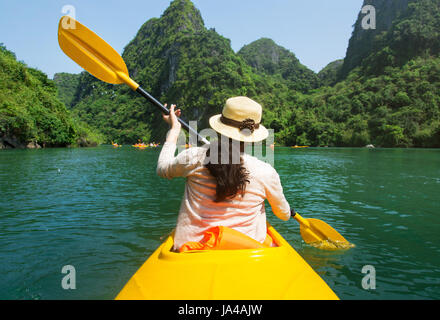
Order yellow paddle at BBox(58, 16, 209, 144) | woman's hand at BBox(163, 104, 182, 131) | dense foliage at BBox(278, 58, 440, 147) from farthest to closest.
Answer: dense foliage at BBox(278, 58, 440, 147)
yellow paddle at BBox(58, 16, 209, 144)
woman's hand at BBox(163, 104, 182, 131)

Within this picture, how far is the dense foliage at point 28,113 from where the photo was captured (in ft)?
110

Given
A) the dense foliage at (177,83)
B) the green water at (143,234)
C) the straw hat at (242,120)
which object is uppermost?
the dense foliage at (177,83)

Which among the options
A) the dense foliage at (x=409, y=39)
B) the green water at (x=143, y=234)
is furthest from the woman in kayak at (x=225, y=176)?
the dense foliage at (x=409, y=39)

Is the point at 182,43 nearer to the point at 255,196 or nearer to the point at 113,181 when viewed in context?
the point at 113,181

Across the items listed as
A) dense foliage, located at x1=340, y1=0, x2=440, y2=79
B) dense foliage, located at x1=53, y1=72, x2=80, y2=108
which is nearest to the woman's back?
dense foliage, located at x1=340, y1=0, x2=440, y2=79

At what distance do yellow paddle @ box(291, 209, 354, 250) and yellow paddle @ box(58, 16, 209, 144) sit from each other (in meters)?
2.78

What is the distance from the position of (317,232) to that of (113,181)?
336 inches

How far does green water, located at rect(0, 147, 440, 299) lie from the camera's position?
3.39 meters

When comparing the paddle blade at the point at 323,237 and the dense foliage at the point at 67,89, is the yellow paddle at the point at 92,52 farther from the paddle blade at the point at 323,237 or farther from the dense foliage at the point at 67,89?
the dense foliage at the point at 67,89

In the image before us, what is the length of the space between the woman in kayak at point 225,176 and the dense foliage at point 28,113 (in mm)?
36621

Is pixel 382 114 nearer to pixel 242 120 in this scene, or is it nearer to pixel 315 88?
pixel 242 120

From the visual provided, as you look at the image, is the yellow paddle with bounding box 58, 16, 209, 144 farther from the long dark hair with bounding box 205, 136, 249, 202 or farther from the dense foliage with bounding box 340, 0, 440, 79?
the dense foliage with bounding box 340, 0, 440, 79

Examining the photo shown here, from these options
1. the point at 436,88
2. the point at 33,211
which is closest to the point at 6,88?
the point at 33,211

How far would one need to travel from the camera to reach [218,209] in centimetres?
221
